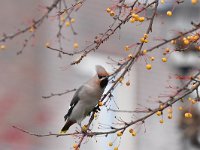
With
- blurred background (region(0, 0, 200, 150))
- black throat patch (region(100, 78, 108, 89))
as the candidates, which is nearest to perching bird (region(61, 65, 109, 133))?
black throat patch (region(100, 78, 108, 89))

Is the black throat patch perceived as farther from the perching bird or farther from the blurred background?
the blurred background

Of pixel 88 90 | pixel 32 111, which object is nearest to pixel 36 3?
pixel 32 111

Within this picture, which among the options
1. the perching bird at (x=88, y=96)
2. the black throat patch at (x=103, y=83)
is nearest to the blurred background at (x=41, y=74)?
the perching bird at (x=88, y=96)

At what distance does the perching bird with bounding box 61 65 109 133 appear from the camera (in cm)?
494

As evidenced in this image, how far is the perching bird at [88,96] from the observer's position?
16.2ft

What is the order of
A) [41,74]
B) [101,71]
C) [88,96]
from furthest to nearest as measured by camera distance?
[41,74] < [88,96] < [101,71]

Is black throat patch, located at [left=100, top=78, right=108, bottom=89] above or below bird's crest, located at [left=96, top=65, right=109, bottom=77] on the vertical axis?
below

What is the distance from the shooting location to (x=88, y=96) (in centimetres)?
521

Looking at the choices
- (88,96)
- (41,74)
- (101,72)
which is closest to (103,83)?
(101,72)

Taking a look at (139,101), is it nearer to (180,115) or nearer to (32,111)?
(180,115)

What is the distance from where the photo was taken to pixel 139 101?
1162cm

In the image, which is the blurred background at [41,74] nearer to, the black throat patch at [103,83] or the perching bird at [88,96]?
the perching bird at [88,96]

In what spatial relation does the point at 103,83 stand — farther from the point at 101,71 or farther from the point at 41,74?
the point at 41,74

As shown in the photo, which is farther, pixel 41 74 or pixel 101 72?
pixel 41 74
